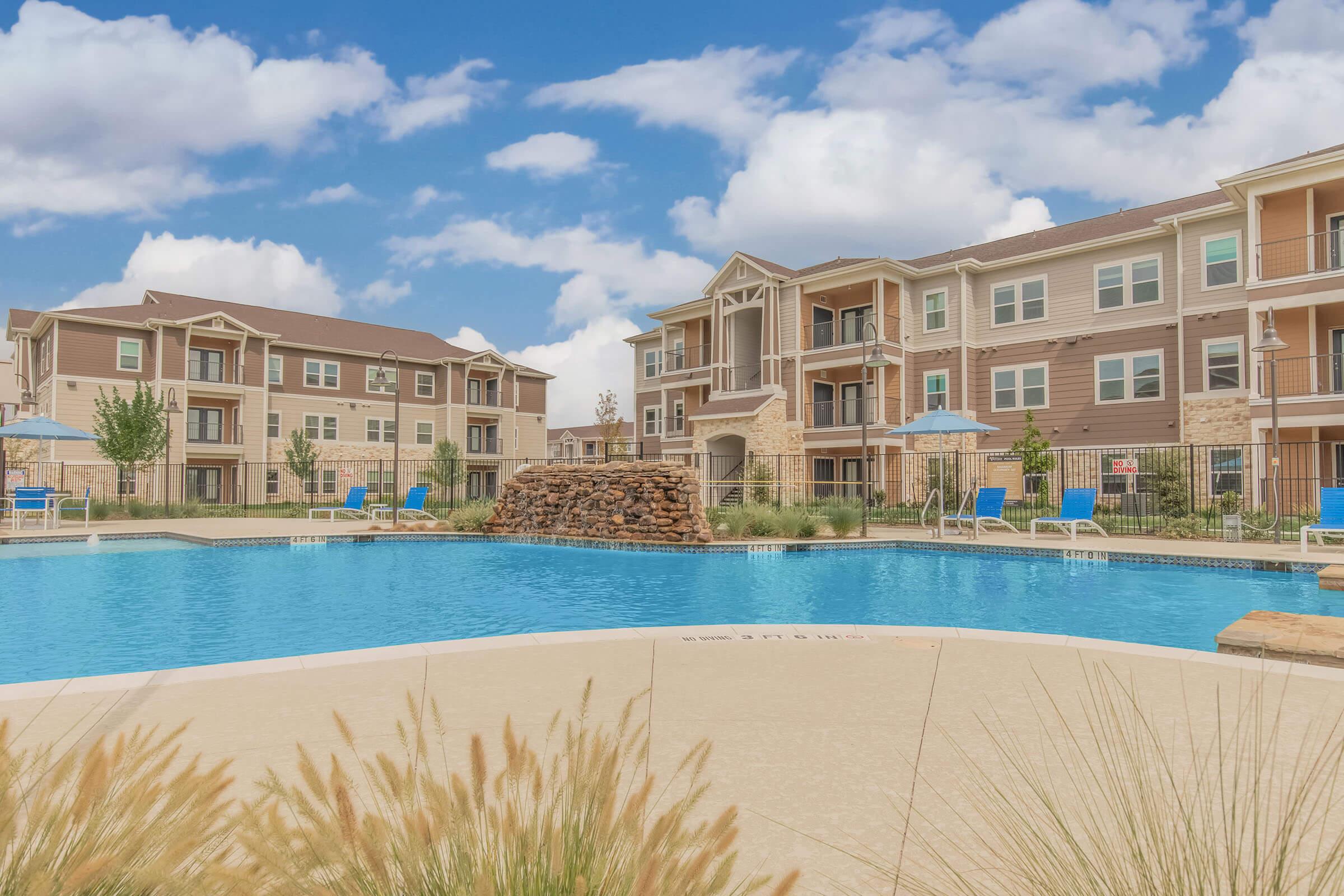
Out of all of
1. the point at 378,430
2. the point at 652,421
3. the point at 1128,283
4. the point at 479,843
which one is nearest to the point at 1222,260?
the point at 1128,283

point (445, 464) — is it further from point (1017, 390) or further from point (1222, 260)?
point (1222, 260)

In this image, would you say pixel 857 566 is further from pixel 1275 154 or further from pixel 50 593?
pixel 1275 154

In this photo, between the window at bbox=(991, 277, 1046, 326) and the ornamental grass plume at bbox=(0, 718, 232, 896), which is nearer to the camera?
the ornamental grass plume at bbox=(0, 718, 232, 896)

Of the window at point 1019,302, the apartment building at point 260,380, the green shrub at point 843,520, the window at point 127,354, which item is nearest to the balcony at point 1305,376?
the window at point 1019,302

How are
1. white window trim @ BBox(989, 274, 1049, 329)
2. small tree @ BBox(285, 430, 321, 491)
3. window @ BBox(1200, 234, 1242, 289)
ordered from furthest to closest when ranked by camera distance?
small tree @ BBox(285, 430, 321, 491) < white window trim @ BBox(989, 274, 1049, 329) < window @ BBox(1200, 234, 1242, 289)

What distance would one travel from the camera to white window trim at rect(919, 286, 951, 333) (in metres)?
25.8

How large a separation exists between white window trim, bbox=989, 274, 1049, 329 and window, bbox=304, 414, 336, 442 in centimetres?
2963

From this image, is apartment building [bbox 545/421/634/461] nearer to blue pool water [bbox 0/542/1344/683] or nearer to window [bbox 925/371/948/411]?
window [bbox 925/371/948/411]

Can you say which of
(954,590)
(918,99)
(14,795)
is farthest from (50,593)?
(918,99)

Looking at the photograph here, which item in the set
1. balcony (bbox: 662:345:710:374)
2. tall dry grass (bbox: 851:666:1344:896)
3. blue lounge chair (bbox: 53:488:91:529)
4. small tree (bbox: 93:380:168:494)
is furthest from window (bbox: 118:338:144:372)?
tall dry grass (bbox: 851:666:1344:896)

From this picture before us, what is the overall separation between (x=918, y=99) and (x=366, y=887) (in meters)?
14.3

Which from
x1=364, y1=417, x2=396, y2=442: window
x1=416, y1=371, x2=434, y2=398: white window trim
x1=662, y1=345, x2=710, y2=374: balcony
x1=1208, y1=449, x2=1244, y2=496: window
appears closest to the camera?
x1=1208, y1=449, x2=1244, y2=496: window

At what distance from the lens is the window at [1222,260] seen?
65.7 ft

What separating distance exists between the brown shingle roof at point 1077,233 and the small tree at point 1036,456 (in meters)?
6.19
